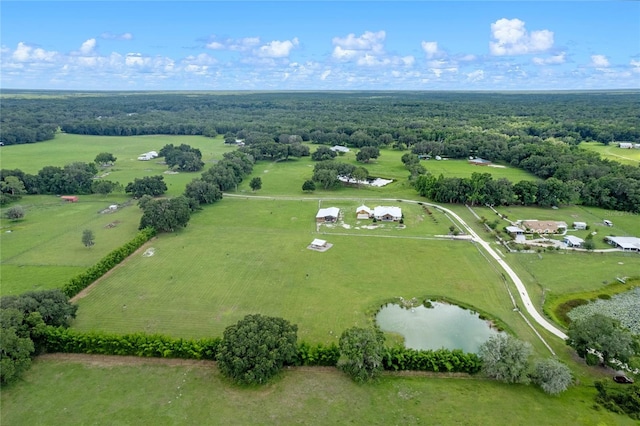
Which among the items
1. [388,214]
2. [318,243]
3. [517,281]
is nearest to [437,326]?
[517,281]

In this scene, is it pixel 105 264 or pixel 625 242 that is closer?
pixel 105 264

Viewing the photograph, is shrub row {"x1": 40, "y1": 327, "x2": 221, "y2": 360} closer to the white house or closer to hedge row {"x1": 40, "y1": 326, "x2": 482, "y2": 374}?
hedge row {"x1": 40, "y1": 326, "x2": 482, "y2": 374}

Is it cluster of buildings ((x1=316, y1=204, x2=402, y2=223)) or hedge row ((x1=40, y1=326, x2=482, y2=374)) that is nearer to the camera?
hedge row ((x1=40, y1=326, x2=482, y2=374))

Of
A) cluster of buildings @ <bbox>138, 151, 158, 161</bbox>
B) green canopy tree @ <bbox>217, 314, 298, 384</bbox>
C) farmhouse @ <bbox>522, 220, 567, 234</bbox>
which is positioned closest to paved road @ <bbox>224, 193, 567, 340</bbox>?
farmhouse @ <bbox>522, 220, 567, 234</bbox>

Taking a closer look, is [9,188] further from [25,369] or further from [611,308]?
[611,308]

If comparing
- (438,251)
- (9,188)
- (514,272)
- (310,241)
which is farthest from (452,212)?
(9,188)

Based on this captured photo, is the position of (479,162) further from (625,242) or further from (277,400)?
(277,400)
